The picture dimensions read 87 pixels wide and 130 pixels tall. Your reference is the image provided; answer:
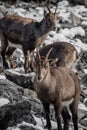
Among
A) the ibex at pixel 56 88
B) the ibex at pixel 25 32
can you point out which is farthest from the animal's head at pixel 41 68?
the ibex at pixel 25 32

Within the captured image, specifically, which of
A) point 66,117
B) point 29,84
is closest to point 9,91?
point 29,84

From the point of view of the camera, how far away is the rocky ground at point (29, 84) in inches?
394

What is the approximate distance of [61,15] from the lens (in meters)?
20.5

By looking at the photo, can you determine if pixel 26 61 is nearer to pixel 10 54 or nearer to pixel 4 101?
pixel 10 54

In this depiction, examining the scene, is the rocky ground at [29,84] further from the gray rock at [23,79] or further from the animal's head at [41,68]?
the animal's head at [41,68]

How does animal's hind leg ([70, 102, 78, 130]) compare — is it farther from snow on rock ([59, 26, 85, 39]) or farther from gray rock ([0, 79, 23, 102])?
snow on rock ([59, 26, 85, 39])

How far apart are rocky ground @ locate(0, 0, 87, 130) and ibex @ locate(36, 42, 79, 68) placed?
77cm

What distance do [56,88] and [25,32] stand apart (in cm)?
568

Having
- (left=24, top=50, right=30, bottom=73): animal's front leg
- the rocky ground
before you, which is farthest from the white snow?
(left=24, top=50, right=30, bottom=73): animal's front leg

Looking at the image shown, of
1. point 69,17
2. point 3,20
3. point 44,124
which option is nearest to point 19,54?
point 3,20

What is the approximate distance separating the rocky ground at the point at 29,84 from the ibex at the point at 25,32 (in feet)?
2.10

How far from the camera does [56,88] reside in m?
9.74

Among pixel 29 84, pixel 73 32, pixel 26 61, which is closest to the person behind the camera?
pixel 29 84

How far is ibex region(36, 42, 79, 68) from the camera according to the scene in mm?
13467
